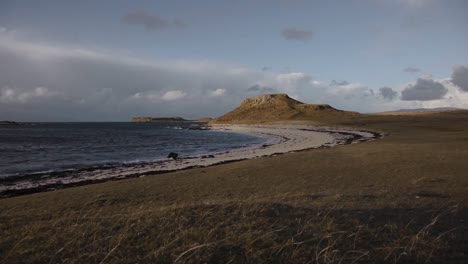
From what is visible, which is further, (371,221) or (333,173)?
(333,173)

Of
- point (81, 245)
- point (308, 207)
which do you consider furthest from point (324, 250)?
point (81, 245)

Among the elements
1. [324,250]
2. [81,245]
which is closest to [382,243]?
[324,250]

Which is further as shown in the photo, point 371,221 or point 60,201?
point 60,201

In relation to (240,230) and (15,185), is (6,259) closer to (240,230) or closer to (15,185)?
(240,230)

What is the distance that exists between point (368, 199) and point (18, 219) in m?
9.67

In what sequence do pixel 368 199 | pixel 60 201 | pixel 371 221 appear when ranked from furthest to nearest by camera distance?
1. pixel 60 201
2. pixel 368 199
3. pixel 371 221

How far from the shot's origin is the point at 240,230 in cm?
675

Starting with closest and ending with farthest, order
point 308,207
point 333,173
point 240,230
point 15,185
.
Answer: point 240,230
point 308,207
point 333,173
point 15,185

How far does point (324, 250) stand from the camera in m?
5.66

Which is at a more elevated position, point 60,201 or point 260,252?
point 260,252

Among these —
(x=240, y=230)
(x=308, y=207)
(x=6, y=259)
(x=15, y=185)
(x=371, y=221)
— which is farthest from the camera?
(x=15, y=185)

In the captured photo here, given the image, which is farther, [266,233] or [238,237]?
[266,233]

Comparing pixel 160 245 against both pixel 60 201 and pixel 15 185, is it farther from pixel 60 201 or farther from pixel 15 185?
pixel 15 185

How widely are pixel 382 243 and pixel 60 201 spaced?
1369 cm
